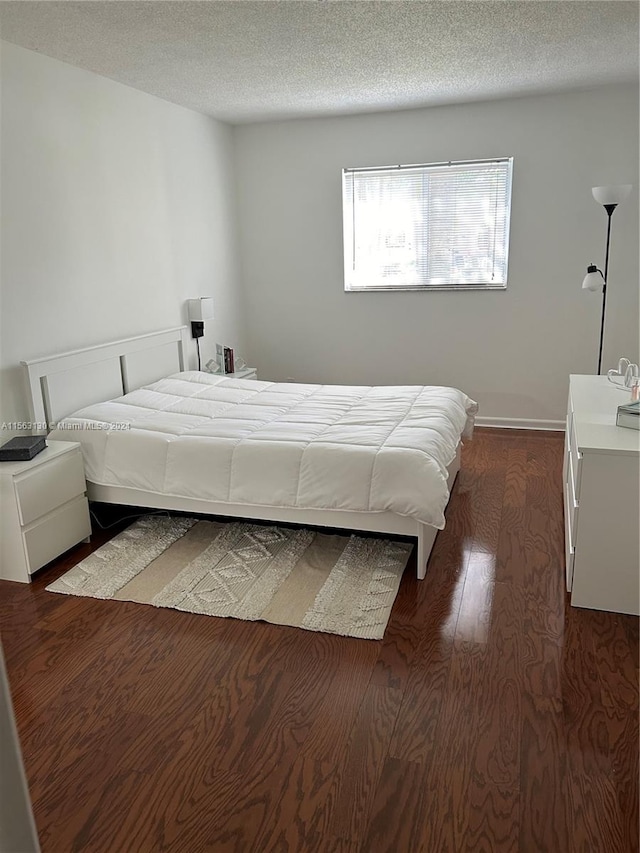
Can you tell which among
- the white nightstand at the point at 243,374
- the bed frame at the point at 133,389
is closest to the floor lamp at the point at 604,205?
the bed frame at the point at 133,389

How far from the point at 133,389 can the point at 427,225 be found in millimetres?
2676

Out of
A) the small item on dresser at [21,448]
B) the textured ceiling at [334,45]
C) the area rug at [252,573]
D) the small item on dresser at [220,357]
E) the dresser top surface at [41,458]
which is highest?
the textured ceiling at [334,45]

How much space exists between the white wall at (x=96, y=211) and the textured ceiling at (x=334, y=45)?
198 mm

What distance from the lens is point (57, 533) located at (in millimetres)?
3068

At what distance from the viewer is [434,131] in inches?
196

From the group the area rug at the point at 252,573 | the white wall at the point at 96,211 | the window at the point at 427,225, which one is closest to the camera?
the area rug at the point at 252,573

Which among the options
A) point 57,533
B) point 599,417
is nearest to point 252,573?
point 57,533

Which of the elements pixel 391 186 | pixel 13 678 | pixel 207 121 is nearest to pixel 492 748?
pixel 13 678

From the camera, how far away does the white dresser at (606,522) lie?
8.04 ft

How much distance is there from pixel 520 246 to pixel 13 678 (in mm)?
4398

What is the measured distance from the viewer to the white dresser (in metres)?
2.45

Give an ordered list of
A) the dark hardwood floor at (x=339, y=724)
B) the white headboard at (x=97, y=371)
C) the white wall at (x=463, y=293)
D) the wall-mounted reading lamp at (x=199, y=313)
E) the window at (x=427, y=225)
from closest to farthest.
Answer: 1. the dark hardwood floor at (x=339, y=724)
2. the white headboard at (x=97, y=371)
3. the white wall at (x=463, y=293)
4. the wall-mounted reading lamp at (x=199, y=313)
5. the window at (x=427, y=225)

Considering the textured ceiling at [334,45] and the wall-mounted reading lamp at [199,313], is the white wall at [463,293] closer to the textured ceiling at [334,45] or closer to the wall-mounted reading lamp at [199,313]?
the textured ceiling at [334,45]

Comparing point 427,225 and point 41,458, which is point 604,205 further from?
point 41,458
